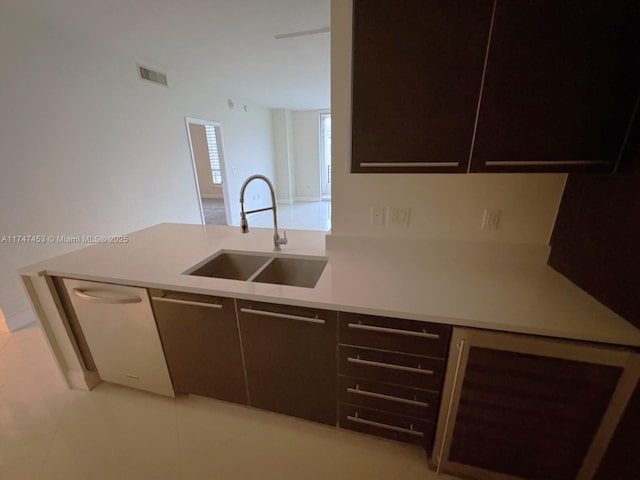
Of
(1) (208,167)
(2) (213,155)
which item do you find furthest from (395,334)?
(1) (208,167)

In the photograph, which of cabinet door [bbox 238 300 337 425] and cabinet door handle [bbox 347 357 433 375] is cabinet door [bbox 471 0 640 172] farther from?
cabinet door [bbox 238 300 337 425]

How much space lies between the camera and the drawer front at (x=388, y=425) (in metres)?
1.23

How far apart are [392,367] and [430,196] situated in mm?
913

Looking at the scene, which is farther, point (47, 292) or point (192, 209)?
point (192, 209)

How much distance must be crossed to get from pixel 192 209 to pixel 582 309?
470 cm

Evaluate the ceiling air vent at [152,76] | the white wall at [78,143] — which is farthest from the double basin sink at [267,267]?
the ceiling air vent at [152,76]

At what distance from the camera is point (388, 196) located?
60.7 inches

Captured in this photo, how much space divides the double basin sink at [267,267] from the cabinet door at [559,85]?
101 centimetres

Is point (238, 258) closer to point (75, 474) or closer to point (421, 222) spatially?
point (421, 222)

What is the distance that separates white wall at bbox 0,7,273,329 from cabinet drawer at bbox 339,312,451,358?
119 inches

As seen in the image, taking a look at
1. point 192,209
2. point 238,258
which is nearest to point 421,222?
point 238,258

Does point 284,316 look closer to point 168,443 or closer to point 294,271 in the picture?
point 294,271

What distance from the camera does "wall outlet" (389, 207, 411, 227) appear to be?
1544 mm

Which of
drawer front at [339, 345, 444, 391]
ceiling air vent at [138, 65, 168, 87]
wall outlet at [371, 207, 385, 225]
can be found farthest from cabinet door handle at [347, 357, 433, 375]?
ceiling air vent at [138, 65, 168, 87]
